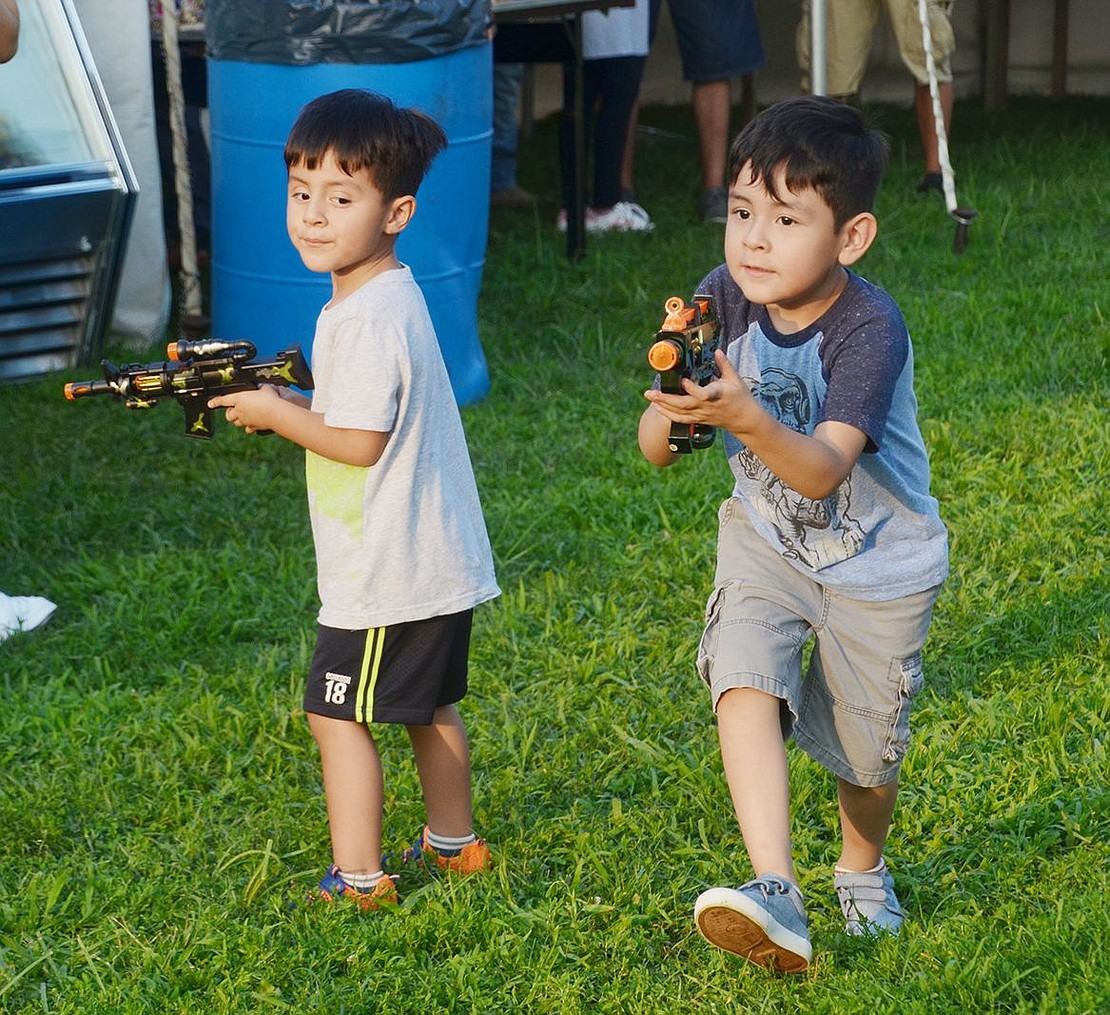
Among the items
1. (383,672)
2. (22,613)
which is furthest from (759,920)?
(22,613)

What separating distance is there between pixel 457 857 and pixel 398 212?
1.04 m

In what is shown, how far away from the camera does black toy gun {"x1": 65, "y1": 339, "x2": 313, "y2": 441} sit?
2.35 meters

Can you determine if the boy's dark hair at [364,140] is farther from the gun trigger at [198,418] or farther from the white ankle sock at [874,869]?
the white ankle sock at [874,869]

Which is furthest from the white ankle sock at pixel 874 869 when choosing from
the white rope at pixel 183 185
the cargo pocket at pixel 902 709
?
the white rope at pixel 183 185

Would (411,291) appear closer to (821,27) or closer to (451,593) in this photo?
(451,593)

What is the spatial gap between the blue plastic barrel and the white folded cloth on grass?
1487 mm

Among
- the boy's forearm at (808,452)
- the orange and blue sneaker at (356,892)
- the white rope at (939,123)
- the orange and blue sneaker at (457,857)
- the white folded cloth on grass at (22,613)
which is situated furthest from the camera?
the white rope at (939,123)

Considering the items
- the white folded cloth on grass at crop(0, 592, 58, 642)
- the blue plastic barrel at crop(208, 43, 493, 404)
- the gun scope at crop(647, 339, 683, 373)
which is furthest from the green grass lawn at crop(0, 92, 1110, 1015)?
the gun scope at crop(647, 339, 683, 373)

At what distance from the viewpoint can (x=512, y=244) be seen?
22.2 feet

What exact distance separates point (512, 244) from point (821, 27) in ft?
5.36

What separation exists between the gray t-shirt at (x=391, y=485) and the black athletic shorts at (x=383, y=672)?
38mm

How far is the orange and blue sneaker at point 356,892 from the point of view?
8.22ft

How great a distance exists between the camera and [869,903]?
8.04 ft

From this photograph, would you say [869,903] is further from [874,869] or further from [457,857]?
[457,857]
